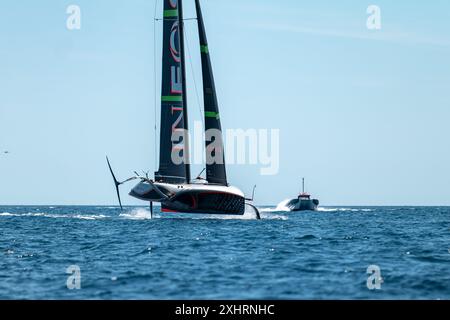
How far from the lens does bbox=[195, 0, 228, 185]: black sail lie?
55.0 m

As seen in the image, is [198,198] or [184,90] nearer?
[198,198]

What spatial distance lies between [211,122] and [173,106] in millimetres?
3821

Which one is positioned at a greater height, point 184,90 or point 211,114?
point 184,90

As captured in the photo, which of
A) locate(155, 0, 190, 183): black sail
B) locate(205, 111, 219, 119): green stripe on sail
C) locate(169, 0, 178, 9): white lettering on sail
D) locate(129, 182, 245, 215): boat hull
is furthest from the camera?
locate(169, 0, 178, 9): white lettering on sail

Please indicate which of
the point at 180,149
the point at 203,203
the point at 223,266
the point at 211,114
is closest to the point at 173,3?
the point at 211,114

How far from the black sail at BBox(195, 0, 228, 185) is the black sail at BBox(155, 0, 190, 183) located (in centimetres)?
198

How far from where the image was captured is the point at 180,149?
2263 inches

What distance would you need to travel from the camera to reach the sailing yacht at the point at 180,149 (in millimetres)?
54781

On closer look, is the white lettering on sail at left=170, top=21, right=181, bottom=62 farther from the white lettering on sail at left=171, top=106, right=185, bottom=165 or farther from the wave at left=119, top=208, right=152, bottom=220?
the wave at left=119, top=208, right=152, bottom=220

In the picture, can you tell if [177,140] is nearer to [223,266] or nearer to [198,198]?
[198,198]

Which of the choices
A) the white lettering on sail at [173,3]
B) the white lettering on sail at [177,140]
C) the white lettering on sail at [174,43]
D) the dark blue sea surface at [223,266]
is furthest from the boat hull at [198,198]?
the white lettering on sail at [173,3]

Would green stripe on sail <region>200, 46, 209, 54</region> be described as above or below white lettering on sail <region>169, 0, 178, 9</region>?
below

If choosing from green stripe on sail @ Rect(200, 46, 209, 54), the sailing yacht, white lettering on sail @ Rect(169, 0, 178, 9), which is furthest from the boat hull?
white lettering on sail @ Rect(169, 0, 178, 9)
